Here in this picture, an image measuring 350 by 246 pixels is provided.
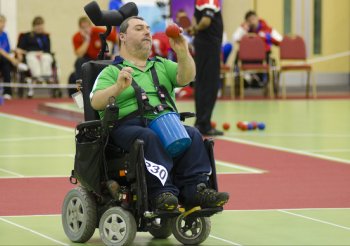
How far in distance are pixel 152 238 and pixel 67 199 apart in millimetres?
604

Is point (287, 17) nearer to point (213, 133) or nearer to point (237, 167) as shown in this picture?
point (213, 133)

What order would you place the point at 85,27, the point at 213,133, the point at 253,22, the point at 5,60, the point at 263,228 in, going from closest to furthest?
the point at 263,228 < the point at 213,133 < the point at 85,27 < the point at 5,60 < the point at 253,22

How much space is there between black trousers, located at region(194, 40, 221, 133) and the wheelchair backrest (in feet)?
23.5

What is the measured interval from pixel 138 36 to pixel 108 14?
542 mm

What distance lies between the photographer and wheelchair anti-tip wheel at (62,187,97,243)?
7.02m

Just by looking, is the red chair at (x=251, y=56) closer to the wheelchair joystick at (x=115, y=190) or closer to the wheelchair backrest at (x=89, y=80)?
the wheelchair backrest at (x=89, y=80)

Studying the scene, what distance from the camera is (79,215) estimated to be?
7117 mm

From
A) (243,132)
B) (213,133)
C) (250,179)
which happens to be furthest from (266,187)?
(243,132)

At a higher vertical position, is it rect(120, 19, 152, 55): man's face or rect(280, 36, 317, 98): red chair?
rect(120, 19, 152, 55): man's face

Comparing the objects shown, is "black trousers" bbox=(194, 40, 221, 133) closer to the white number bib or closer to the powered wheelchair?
the powered wheelchair

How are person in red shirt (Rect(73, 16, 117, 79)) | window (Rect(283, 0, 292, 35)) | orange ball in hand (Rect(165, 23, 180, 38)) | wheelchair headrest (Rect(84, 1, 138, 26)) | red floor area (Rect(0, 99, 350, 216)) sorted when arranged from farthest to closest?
window (Rect(283, 0, 292, 35))
person in red shirt (Rect(73, 16, 117, 79))
red floor area (Rect(0, 99, 350, 216))
wheelchair headrest (Rect(84, 1, 138, 26))
orange ball in hand (Rect(165, 23, 180, 38))

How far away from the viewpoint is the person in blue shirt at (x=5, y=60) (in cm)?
2264

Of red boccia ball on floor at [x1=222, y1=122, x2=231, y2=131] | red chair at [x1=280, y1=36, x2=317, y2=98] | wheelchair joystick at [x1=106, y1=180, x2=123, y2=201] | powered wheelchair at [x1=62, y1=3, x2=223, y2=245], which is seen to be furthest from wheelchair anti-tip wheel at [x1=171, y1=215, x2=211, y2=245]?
red chair at [x1=280, y1=36, x2=317, y2=98]

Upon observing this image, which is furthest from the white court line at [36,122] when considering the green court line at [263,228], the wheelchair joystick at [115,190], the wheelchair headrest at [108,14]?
the wheelchair joystick at [115,190]
